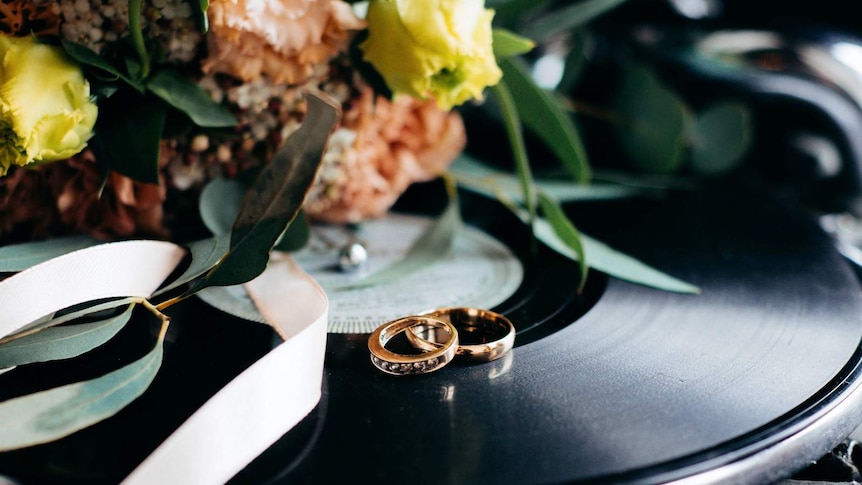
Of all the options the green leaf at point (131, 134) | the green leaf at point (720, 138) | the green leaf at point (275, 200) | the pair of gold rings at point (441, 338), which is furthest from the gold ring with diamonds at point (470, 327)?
the green leaf at point (720, 138)

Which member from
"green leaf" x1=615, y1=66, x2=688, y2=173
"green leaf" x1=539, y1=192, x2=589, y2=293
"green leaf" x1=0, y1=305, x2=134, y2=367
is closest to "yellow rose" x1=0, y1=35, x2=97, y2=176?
"green leaf" x1=0, y1=305, x2=134, y2=367

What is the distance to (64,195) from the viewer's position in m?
0.52

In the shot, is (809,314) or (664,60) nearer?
(809,314)

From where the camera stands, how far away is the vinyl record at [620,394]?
34 cm

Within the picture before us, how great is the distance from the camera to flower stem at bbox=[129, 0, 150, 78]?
43 cm

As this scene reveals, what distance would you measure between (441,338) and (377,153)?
8.1 inches

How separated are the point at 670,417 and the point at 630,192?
1.36 feet

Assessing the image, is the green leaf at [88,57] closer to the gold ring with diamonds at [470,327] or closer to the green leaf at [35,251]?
the green leaf at [35,251]

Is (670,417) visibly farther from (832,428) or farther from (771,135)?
(771,135)

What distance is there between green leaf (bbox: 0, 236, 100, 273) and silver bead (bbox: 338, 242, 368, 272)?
7.0 inches

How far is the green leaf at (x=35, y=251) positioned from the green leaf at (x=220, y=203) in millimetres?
88

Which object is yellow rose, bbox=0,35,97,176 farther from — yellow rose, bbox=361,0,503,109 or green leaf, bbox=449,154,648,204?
green leaf, bbox=449,154,648,204

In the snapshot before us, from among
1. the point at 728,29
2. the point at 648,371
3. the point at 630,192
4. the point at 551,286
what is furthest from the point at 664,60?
the point at 648,371

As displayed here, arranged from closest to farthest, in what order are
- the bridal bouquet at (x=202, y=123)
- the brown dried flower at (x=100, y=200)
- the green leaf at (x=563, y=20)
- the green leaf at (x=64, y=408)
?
the green leaf at (x=64, y=408) < the bridal bouquet at (x=202, y=123) < the brown dried flower at (x=100, y=200) < the green leaf at (x=563, y=20)
